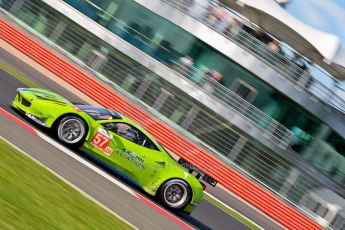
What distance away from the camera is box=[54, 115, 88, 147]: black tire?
44.0 ft

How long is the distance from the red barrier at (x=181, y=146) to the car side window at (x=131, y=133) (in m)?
10.5

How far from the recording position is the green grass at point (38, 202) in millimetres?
7348

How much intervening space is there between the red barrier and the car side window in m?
10.5

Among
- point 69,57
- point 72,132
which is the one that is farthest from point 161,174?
point 69,57

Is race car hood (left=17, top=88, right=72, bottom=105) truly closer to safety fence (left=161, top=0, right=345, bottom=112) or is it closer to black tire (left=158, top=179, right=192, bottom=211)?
black tire (left=158, top=179, right=192, bottom=211)

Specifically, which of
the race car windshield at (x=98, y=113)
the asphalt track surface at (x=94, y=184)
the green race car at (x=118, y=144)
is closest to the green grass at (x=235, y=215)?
the asphalt track surface at (x=94, y=184)

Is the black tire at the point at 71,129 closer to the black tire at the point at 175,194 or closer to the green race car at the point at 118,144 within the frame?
the green race car at the point at 118,144

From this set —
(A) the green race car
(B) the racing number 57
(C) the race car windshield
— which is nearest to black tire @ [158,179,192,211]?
(A) the green race car

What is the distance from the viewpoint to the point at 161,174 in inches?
544

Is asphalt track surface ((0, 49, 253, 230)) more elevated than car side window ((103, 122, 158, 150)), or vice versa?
car side window ((103, 122, 158, 150))

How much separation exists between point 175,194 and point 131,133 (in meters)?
1.47

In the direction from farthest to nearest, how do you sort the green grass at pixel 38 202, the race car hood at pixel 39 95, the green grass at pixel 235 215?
the green grass at pixel 235 215
the race car hood at pixel 39 95
the green grass at pixel 38 202

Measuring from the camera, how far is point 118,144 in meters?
13.7

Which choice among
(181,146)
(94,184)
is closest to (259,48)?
(181,146)
